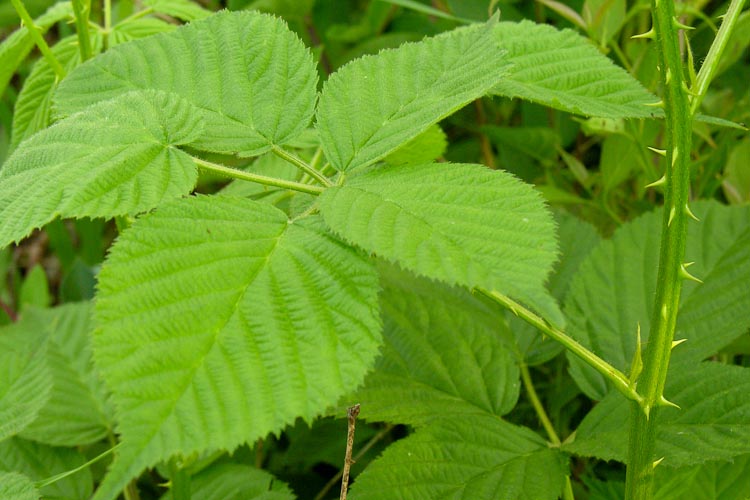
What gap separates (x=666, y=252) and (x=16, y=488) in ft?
2.07

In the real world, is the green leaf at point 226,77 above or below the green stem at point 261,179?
above

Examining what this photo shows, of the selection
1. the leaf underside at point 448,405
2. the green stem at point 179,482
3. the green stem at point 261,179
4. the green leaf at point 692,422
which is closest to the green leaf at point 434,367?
the leaf underside at point 448,405

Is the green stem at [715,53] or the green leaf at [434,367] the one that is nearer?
the green stem at [715,53]

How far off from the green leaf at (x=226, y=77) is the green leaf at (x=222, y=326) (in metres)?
0.12

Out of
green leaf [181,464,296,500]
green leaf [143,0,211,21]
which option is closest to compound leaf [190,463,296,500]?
green leaf [181,464,296,500]

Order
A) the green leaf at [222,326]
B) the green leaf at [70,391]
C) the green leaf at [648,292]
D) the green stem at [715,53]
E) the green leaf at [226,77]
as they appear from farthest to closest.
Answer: the green leaf at [70,391]
the green leaf at [648,292]
the green leaf at [226,77]
the green stem at [715,53]
the green leaf at [222,326]

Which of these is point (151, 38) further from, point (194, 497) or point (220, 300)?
point (194, 497)

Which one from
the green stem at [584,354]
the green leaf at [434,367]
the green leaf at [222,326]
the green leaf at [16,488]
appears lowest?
the green leaf at [16,488]

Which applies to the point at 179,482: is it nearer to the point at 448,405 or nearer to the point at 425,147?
the point at 448,405

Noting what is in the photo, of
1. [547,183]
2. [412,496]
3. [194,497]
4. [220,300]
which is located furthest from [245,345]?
[547,183]

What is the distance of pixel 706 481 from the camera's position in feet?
2.93

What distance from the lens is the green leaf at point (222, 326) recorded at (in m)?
0.52

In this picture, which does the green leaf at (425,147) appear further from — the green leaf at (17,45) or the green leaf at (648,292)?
the green leaf at (17,45)

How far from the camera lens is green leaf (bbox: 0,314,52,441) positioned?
879mm
